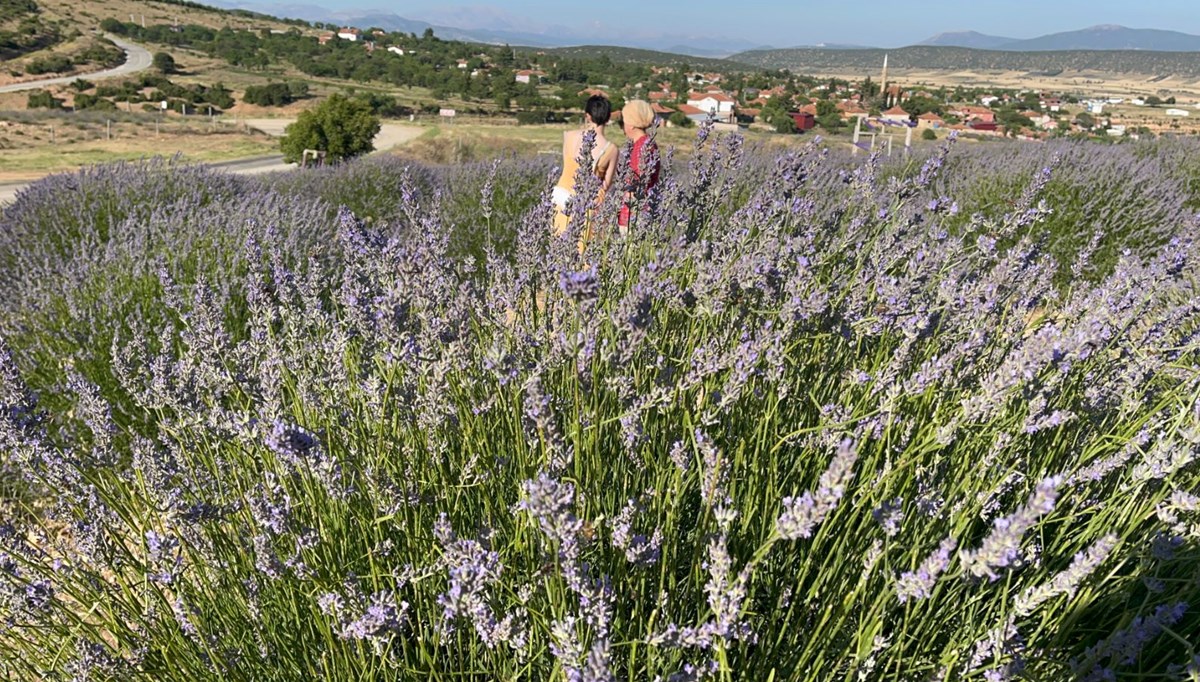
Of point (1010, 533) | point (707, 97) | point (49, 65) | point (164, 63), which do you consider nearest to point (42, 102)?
point (49, 65)

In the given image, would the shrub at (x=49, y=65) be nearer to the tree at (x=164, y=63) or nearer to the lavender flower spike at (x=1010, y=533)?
the tree at (x=164, y=63)

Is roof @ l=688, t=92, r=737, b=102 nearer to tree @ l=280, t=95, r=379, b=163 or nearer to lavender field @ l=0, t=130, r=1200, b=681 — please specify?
tree @ l=280, t=95, r=379, b=163

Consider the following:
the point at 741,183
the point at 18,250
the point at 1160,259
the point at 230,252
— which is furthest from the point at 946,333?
the point at 18,250

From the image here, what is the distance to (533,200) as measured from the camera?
6.88 metres

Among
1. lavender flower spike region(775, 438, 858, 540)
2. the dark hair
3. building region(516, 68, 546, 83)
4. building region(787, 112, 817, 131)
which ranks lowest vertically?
lavender flower spike region(775, 438, 858, 540)

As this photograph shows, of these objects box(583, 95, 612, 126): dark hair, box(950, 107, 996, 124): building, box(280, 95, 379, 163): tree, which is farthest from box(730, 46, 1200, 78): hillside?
box(583, 95, 612, 126): dark hair

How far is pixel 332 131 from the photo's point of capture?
906 inches

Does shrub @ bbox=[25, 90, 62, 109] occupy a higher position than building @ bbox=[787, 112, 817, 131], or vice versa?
building @ bbox=[787, 112, 817, 131]

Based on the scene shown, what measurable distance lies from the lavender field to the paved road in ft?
180

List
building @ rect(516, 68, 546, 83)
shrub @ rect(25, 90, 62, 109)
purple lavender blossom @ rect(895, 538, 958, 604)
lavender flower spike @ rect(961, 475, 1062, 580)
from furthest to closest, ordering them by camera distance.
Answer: building @ rect(516, 68, 546, 83), shrub @ rect(25, 90, 62, 109), purple lavender blossom @ rect(895, 538, 958, 604), lavender flower spike @ rect(961, 475, 1062, 580)

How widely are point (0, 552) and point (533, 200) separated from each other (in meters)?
5.70

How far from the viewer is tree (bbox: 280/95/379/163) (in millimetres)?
22891

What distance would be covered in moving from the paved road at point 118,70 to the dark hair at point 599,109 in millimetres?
52904

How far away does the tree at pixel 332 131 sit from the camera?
75.1ft
